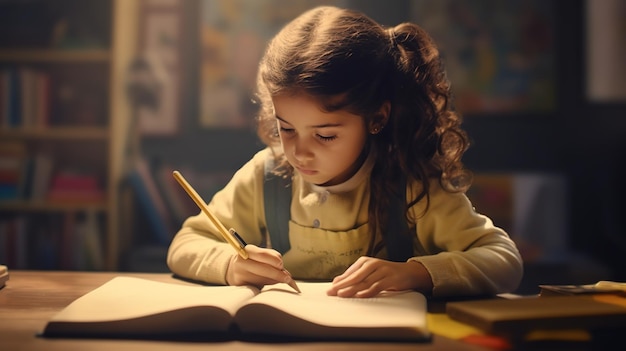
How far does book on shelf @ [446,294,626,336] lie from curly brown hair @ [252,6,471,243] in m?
0.38

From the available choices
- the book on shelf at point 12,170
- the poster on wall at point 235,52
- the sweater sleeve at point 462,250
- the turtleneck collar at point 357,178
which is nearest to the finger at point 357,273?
the sweater sleeve at point 462,250

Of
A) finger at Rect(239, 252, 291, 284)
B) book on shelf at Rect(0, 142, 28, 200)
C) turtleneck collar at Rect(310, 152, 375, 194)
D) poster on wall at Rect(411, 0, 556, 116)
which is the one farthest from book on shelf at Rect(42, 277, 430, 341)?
poster on wall at Rect(411, 0, 556, 116)

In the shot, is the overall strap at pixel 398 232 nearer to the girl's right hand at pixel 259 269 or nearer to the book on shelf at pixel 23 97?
the girl's right hand at pixel 259 269

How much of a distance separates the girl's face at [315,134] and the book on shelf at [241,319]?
12.3 inches

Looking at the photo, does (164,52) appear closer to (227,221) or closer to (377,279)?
(227,221)

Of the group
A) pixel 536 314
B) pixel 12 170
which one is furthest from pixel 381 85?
Answer: pixel 12 170

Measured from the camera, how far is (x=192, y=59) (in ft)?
11.8

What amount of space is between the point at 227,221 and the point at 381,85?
1.29 ft

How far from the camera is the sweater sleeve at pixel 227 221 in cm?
125

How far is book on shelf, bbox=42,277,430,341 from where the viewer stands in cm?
79

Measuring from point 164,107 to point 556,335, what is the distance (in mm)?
2977

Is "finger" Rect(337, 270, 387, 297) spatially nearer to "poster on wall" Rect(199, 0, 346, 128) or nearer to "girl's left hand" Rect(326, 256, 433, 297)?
"girl's left hand" Rect(326, 256, 433, 297)

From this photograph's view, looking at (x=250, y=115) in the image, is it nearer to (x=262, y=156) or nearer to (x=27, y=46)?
(x=27, y=46)

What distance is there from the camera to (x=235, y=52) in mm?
3576
